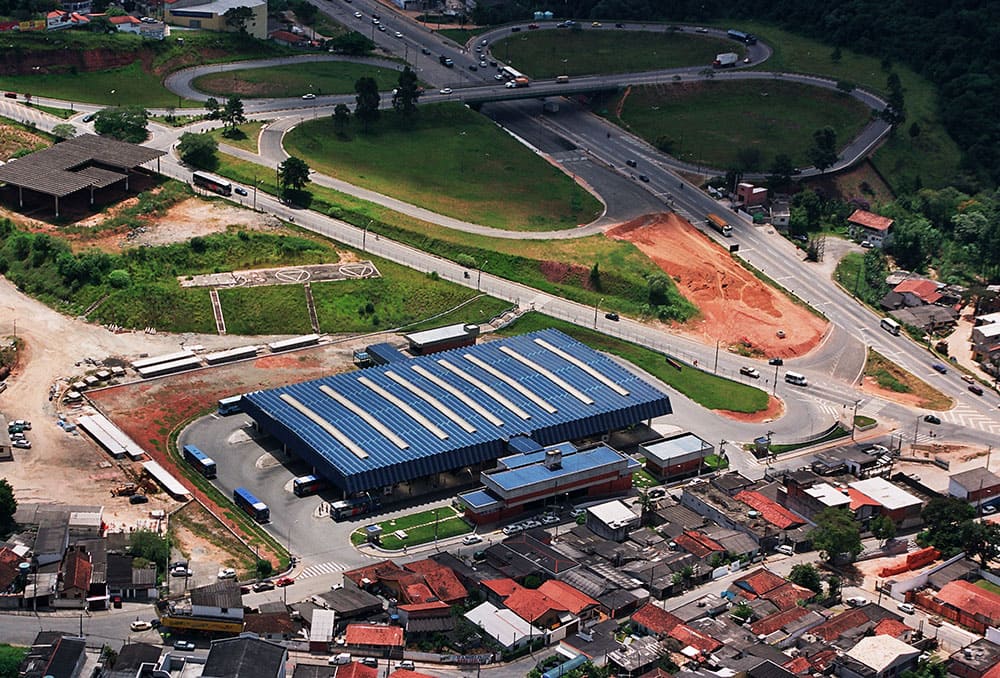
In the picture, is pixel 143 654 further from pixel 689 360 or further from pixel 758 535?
pixel 689 360

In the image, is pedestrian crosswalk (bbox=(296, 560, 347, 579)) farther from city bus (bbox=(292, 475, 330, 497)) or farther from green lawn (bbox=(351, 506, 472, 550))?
city bus (bbox=(292, 475, 330, 497))

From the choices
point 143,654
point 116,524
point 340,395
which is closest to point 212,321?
point 340,395

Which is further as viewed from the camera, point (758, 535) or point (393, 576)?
point (758, 535)

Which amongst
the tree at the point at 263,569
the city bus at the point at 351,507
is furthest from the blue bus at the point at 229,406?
the tree at the point at 263,569

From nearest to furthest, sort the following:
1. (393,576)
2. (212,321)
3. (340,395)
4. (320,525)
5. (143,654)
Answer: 1. (143,654)
2. (393,576)
3. (320,525)
4. (340,395)
5. (212,321)

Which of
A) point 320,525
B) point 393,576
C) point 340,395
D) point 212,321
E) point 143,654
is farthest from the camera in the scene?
point 212,321

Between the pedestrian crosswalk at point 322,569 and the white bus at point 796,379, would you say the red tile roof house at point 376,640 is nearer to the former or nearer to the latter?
the pedestrian crosswalk at point 322,569

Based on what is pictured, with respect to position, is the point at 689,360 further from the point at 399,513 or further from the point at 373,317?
the point at 399,513
